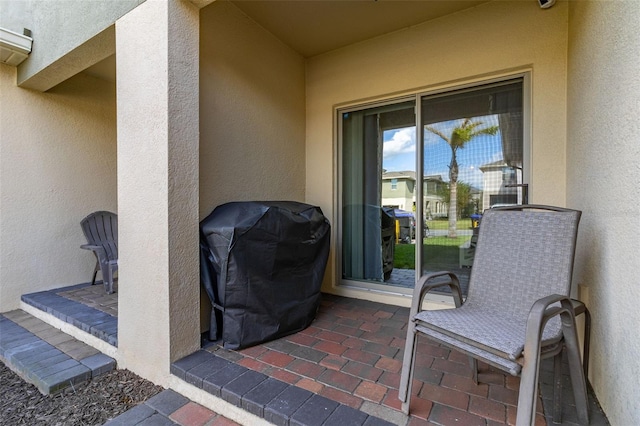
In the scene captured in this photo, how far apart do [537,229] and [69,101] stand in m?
4.61

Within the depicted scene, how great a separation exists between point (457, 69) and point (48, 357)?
12.9ft

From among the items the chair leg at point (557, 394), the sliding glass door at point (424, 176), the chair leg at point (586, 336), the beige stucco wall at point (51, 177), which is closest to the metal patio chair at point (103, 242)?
the beige stucco wall at point (51, 177)

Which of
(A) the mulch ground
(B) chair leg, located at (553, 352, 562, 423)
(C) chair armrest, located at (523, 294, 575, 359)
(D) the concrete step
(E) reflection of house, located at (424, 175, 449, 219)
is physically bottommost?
(A) the mulch ground

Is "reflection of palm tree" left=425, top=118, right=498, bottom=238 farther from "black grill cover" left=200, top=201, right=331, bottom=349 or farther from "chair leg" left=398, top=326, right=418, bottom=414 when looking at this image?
"chair leg" left=398, top=326, right=418, bottom=414

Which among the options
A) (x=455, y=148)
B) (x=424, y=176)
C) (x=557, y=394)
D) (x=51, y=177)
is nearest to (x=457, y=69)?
(x=455, y=148)

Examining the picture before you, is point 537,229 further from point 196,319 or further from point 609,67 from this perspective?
point 196,319

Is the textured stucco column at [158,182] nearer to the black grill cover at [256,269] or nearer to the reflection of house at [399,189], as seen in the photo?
the black grill cover at [256,269]

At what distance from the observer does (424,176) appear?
2.88 m

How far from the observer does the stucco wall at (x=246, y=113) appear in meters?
2.36

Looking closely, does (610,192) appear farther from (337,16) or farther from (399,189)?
(337,16)

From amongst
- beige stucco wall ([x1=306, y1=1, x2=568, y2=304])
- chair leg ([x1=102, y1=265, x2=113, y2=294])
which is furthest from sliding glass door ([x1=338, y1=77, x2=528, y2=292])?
chair leg ([x1=102, y1=265, x2=113, y2=294])

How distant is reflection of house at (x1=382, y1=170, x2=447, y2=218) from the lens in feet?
9.25

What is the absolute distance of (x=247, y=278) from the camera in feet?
6.66

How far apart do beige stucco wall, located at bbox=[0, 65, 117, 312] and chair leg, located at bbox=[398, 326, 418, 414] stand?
3.82 m
